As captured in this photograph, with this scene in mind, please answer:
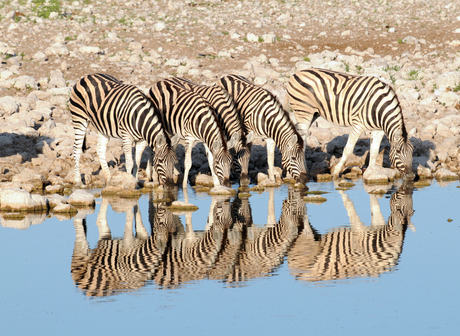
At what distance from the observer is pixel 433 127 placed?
17.1m

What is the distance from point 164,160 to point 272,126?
8.66 ft

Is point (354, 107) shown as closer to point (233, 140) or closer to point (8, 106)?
point (233, 140)

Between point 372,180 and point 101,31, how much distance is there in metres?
15.8

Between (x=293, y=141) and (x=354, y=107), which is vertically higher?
(x=354, y=107)

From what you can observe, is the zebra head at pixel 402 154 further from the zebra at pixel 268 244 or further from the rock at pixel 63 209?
the rock at pixel 63 209

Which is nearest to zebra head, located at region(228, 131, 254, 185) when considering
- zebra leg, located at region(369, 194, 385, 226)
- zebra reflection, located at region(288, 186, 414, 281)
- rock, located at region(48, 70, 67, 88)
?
zebra leg, located at region(369, 194, 385, 226)

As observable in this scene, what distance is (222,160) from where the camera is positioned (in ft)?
42.7

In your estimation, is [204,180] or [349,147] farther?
[349,147]

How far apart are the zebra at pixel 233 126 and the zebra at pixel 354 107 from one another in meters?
1.82

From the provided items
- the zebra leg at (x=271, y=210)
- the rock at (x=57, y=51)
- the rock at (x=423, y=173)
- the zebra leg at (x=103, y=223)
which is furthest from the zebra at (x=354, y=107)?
the rock at (x=57, y=51)

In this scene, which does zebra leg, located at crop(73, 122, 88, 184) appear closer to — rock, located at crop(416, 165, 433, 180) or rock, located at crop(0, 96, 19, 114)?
rock, located at crop(0, 96, 19, 114)

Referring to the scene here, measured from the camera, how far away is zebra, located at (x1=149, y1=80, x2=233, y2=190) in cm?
1306

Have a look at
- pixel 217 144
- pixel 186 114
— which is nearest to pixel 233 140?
pixel 217 144

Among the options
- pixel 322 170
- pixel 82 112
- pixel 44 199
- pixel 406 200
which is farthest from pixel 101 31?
pixel 406 200
